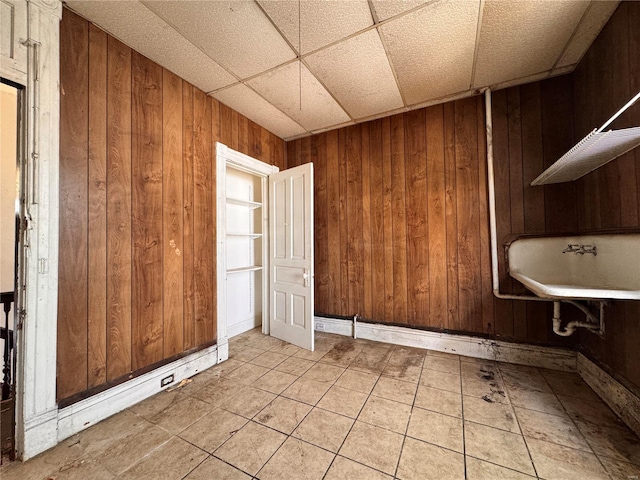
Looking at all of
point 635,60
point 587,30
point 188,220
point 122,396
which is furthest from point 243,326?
point 587,30

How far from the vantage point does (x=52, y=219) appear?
1.51 meters

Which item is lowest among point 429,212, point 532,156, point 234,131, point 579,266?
point 579,266

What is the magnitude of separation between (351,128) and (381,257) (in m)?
1.73

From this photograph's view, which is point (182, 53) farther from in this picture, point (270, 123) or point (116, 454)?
point (116, 454)

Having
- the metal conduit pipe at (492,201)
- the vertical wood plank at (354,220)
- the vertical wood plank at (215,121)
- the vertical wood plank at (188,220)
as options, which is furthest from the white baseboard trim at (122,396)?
the metal conduit pipe at (492,201)

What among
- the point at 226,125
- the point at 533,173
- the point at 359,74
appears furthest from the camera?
the point at 226,125

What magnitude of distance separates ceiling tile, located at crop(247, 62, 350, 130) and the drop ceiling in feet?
0.05

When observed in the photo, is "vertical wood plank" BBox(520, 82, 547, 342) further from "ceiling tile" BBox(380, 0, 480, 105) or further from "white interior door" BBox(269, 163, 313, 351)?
"white interior door" BBox(269, 163, 313, 351)

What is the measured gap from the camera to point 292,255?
2.98 m

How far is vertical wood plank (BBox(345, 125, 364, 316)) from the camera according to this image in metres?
3.16

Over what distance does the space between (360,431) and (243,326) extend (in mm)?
2298

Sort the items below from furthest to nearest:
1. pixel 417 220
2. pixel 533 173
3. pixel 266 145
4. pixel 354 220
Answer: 1. pixel 266 145
2. pixel 354 220
3. pixel 417 220
4. pixel 533 173

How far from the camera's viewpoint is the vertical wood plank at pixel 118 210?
1781 millimetres

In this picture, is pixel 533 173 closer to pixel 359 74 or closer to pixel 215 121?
pixel 359 74
